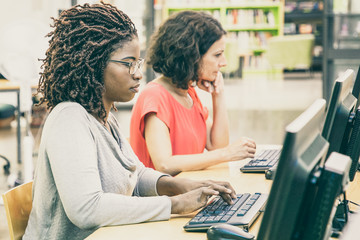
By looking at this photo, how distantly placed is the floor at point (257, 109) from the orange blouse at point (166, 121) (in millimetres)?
1324

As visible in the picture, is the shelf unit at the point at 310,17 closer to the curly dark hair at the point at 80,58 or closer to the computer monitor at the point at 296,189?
the curly dark hair at the point at 80,58

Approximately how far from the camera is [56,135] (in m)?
1.27

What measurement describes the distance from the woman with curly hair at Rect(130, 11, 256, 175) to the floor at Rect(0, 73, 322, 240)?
1.42 meters

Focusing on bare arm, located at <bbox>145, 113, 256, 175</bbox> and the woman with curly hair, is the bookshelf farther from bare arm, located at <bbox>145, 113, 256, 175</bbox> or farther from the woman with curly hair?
bare arm, located at <bbox>145, 113, 256, 175</bbox>

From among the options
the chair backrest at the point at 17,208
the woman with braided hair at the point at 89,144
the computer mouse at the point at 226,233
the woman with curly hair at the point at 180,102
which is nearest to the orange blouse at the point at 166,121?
the woman with curly hair at the point at 180,102

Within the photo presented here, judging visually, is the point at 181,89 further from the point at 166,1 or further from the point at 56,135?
the point at 166,1

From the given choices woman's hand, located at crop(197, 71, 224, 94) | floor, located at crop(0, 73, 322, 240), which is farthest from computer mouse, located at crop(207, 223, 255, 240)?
floor, located at crop(0, 73, 322, 240)

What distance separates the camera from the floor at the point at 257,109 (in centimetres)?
532

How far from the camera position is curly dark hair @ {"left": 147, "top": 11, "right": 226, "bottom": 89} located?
214 centimetres

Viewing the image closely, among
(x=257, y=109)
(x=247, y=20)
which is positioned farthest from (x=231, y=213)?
(x=247, y=20)

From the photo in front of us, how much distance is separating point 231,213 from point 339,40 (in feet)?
16.1

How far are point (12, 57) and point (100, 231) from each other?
276 cm

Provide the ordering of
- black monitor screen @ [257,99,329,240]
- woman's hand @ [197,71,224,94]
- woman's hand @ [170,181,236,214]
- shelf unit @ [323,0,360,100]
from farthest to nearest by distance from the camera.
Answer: shelf unit @ [323,0,360,100] → woman's hand @ [197,71,224,94] → woman's hand @ [170,181,236,214] → black monitor screen @ [257,99,329,240]

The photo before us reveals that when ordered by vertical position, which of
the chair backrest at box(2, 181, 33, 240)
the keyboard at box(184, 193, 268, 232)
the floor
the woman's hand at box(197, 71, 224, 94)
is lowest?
the floor
